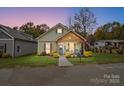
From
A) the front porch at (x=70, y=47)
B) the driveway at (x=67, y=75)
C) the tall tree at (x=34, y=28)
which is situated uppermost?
the tall tree at (x=34, y=28)

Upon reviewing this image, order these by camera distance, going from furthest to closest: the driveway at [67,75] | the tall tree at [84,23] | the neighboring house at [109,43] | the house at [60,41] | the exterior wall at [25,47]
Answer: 1. the exterior wall at [25,47]
2. the house at [60,41]
3. the neighboring house at [109,43]
4. the tall tree at [84,23]
5. the driveway at [67,75]

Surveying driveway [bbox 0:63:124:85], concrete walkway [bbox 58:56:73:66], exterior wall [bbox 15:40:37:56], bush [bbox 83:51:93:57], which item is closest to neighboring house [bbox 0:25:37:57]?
exterior wall [bbox 15:40:37:56]

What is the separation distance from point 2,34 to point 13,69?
1.40 meters

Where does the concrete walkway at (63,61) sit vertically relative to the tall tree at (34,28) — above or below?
below

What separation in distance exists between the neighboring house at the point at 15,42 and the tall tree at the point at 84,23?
165 cm

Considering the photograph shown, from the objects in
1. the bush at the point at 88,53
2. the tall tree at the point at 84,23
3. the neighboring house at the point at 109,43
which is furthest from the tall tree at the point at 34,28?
the neighboring house at the point at 109,43

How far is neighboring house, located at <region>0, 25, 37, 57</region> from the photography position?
13.4 m

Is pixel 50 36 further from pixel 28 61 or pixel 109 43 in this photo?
pixel 109 43

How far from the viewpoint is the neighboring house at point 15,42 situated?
13.4m

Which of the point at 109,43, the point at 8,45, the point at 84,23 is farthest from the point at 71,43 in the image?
the point at 8,45

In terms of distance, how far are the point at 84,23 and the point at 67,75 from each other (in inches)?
74.9

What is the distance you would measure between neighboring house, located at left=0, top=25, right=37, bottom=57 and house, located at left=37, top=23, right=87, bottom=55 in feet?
1.10

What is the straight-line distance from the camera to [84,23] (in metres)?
13.2

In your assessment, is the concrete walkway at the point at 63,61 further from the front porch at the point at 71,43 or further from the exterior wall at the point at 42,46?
the exterior wall at the point at 42,46
